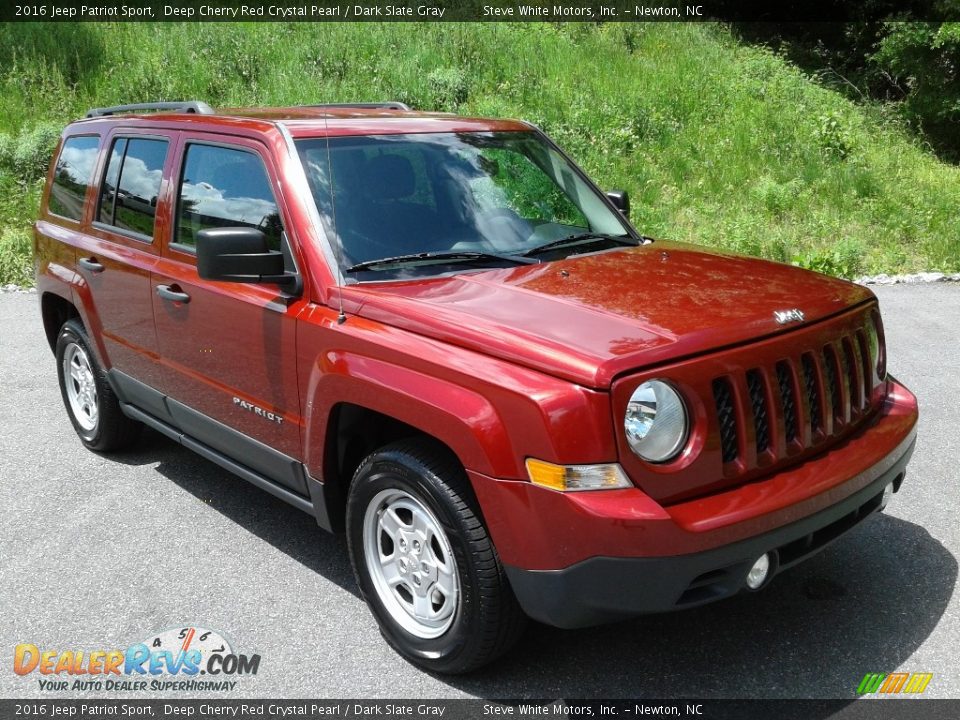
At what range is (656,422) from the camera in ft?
9.27

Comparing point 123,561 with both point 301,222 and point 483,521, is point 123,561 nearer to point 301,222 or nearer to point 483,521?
point 301,222

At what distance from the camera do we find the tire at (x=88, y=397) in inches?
215

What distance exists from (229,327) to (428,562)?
4.77 ft

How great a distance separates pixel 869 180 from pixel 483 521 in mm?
11917

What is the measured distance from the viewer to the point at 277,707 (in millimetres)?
3264

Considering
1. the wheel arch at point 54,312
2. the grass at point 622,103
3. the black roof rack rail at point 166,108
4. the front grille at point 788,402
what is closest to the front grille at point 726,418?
the front grille at point 788,402

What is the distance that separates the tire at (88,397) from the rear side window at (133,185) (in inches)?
34.6

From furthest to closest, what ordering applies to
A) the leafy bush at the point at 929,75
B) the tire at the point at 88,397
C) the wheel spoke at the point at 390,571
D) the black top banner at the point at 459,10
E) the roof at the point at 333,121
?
1. the black top banner at the point at 459,10
2. the leafy bush at the point at 929,75
3. the tire at the point at 88,397
4. the roof at the point at 333,121
5. the wheel spoke at the point at 390,571

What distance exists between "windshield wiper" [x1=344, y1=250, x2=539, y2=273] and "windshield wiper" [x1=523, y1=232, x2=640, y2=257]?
0.11 metres

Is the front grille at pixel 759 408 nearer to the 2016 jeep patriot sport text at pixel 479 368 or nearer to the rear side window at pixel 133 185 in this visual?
the 2016 jeep patriot sport text at pixel 479 368

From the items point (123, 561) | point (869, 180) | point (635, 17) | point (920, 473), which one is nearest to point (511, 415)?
point (123, 561)

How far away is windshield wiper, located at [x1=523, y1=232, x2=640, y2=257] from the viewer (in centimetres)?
394

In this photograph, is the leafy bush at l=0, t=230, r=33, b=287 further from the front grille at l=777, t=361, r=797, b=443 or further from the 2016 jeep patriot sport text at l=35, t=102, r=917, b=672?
the front grille at l=777, t=361, r=797, b=443

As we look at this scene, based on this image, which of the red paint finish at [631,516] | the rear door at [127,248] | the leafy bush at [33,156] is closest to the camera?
the red paint finish at [631,516]
